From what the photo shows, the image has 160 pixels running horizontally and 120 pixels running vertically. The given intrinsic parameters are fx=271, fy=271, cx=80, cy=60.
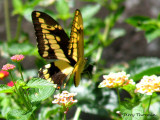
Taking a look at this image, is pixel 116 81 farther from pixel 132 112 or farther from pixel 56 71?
pixel 56 71

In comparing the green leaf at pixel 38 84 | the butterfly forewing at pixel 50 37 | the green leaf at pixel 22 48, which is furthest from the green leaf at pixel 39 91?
the green leaf at pixel 22 48

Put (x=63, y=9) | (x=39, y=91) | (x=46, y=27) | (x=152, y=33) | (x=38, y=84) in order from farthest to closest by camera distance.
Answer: (x=63, y=9) → (x=152, y=33) → (x=46, y=27) → (x=39, y=91) → (x=38, y=84)

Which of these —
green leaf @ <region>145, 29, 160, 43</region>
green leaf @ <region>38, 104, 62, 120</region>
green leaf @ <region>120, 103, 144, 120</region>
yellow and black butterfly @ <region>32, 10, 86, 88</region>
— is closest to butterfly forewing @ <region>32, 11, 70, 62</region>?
yellow and black butterfly @ <region>32, 10, 86, 88</region>

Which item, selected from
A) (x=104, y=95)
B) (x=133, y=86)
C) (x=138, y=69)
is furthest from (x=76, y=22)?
(x=138, y=69)

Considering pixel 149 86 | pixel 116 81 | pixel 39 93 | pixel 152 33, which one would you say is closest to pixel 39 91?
pixel 39 93

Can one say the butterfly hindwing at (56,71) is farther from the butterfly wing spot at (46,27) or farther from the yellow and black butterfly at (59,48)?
the butterfly wing spot at (46,27)

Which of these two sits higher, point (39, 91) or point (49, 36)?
point (49, 36)
